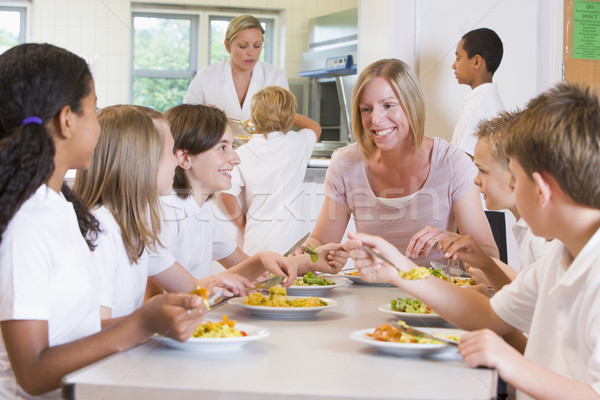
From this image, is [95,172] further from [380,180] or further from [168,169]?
[380,180]

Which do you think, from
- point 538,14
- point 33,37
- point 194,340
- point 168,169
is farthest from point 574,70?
point 33,37

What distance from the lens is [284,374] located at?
0.78 m

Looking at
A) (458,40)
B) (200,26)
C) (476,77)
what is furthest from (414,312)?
(200,26)

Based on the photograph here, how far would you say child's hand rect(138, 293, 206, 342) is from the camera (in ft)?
2.85

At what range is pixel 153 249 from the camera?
1.46 m

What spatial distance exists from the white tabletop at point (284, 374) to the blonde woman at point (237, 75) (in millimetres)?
2427

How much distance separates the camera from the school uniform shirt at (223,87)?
333 cm

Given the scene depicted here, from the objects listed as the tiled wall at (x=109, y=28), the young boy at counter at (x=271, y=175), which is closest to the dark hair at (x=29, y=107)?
the young boy at counter at (x=271, y=175)

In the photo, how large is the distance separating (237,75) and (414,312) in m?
2.42

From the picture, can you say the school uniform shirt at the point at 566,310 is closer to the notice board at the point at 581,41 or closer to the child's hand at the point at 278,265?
the child's hand at the point at 278,265

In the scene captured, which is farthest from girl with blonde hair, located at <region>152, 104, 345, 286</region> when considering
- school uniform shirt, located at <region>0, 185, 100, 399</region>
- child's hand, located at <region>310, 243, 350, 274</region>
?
school uniform shirt, located at <region>0, 185, 100, 399</region>

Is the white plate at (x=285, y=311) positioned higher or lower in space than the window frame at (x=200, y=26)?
lower

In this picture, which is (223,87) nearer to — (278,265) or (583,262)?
(278,265)

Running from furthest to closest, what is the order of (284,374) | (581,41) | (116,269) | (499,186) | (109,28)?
(109,28) → (581,41) → (499,186) → (116,269) → (284,374)
